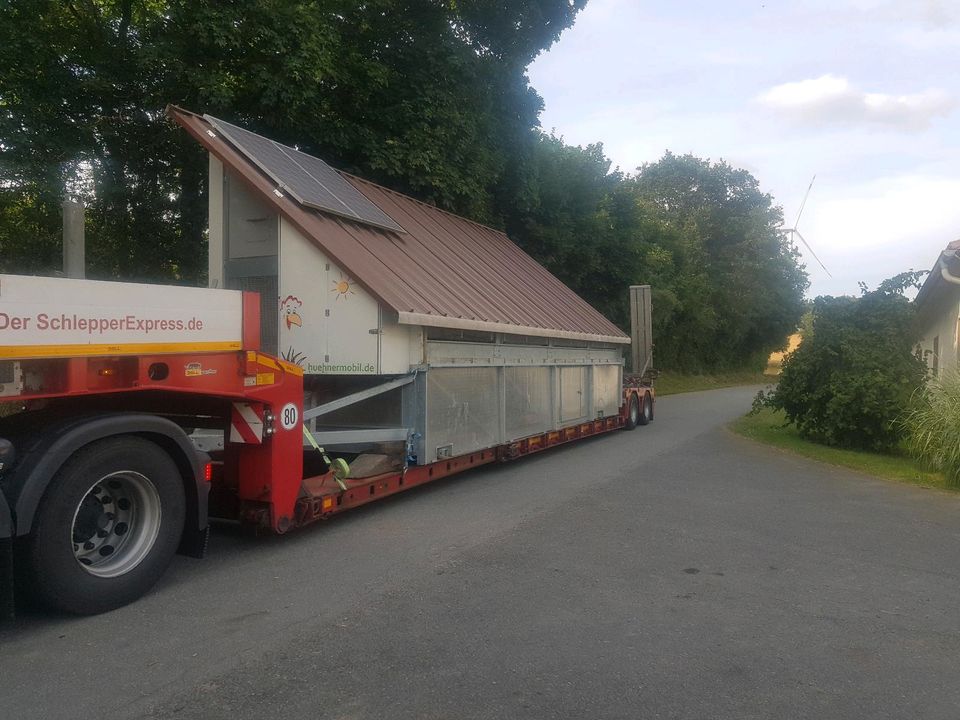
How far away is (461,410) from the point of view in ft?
32.9

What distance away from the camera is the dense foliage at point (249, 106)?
13523mm

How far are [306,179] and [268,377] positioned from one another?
402cm

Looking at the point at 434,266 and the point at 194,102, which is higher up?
the point at 194,102

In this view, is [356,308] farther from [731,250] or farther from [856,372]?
[731,250]

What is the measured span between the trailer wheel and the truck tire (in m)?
Answer: 15.5

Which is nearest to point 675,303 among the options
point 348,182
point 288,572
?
point 348,182

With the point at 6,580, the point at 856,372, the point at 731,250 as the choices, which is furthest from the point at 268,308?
the point at 731,250

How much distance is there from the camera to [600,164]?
2519 centimetres

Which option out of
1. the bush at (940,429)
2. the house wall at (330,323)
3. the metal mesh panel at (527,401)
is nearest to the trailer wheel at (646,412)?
the metal mesh panel at (527,401)

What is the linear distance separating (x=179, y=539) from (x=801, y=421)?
13790 mm

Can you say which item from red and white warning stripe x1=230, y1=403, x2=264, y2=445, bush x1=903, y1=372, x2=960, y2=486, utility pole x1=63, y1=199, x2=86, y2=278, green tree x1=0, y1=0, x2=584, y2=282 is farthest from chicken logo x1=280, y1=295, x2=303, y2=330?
bush x1=903, y1=372, x2=960, y2=486

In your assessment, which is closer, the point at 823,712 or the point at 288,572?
the point at 823,712

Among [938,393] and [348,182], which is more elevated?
[348,182]

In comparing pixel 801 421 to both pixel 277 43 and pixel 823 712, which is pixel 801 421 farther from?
pixel 823 712
